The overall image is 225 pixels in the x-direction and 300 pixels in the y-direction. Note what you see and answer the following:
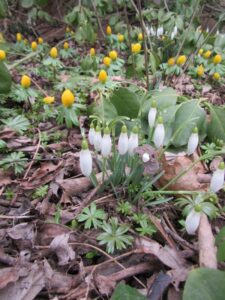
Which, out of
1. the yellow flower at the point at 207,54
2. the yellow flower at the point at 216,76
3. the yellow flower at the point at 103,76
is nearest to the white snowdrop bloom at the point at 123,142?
the yellow flower at the point at 103,76

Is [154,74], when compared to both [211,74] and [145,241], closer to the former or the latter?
[211,74]

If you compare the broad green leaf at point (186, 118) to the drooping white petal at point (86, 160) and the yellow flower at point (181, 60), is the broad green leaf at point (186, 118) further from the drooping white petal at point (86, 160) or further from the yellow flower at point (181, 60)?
the yellow flower at point (181, 60)

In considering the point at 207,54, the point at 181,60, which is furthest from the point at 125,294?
the point at 207,54

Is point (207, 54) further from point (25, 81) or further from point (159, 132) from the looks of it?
point (159, 132)

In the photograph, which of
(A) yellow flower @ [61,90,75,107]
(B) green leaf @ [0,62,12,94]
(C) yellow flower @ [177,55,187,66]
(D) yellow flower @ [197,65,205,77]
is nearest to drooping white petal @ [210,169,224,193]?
(A) yellow flower @ [61,90,75,107]

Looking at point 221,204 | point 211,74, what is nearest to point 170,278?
point 221,204
